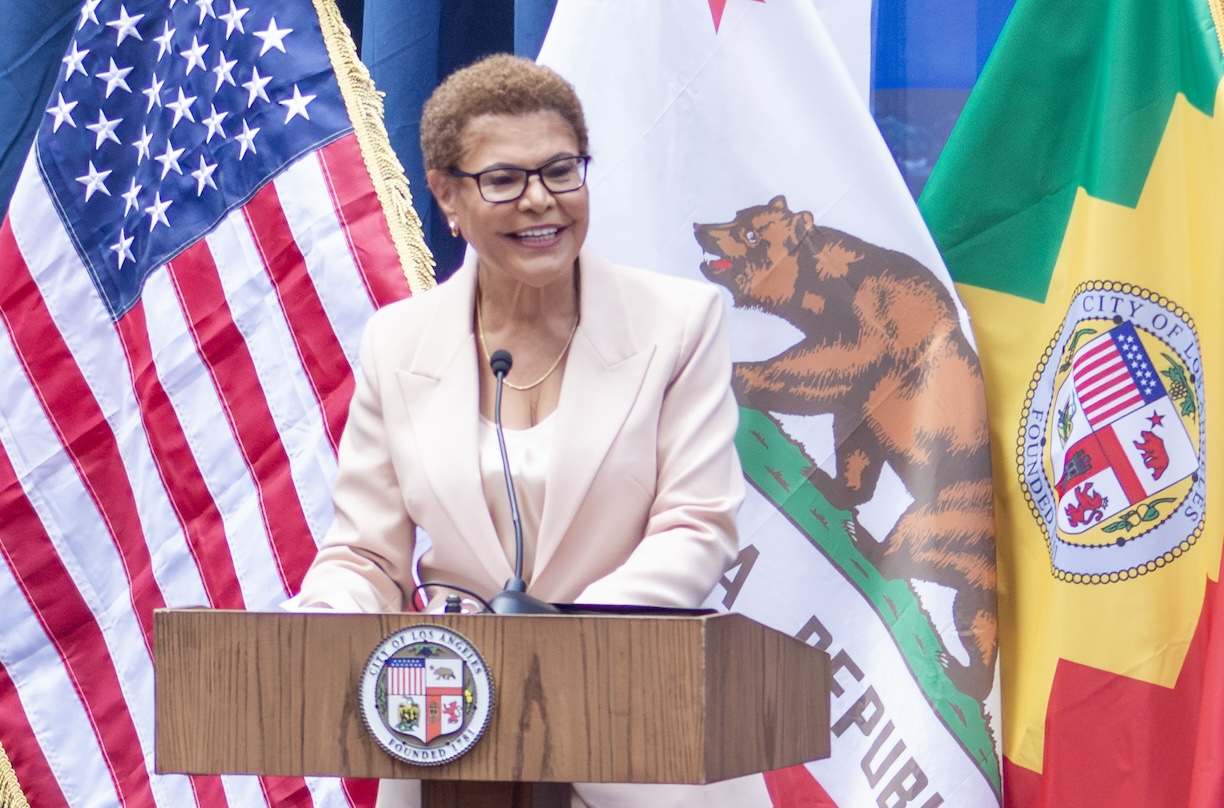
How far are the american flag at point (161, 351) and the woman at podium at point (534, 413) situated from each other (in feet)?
3.49

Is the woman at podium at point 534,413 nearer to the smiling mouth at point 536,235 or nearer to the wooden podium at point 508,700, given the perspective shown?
the smiling mouth at point 536,235

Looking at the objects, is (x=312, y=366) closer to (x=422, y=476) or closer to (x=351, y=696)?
(x=422, y=476)

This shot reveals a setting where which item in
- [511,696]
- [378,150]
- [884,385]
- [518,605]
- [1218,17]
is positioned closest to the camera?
[511,696]

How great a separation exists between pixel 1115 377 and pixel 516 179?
1221mm

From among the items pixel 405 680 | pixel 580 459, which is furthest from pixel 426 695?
pixel 580 459

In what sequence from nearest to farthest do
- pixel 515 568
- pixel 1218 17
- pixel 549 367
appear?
pixel 515 568 < pixel 549 367 < pixel 1218 17

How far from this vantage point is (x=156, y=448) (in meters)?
3.46

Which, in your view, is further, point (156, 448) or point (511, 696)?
point (156, 448)

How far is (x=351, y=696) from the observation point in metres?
1.61

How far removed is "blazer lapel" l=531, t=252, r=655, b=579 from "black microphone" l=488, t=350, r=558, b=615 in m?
0.05

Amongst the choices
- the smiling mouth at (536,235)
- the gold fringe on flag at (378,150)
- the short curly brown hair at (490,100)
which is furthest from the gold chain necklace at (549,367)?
the gold fringe on flag at (378,150)

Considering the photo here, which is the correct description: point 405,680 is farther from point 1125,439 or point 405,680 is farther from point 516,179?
point 1125,439

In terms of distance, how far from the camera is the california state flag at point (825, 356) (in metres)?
2.89

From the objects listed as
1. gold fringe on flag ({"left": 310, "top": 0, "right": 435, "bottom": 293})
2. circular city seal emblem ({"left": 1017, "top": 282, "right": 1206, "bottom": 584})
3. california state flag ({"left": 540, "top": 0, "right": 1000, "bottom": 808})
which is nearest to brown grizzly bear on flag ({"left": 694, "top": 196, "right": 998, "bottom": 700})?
california state flag ({"left": 540, "top": 0, "right": 1000, "bottom": 808})
